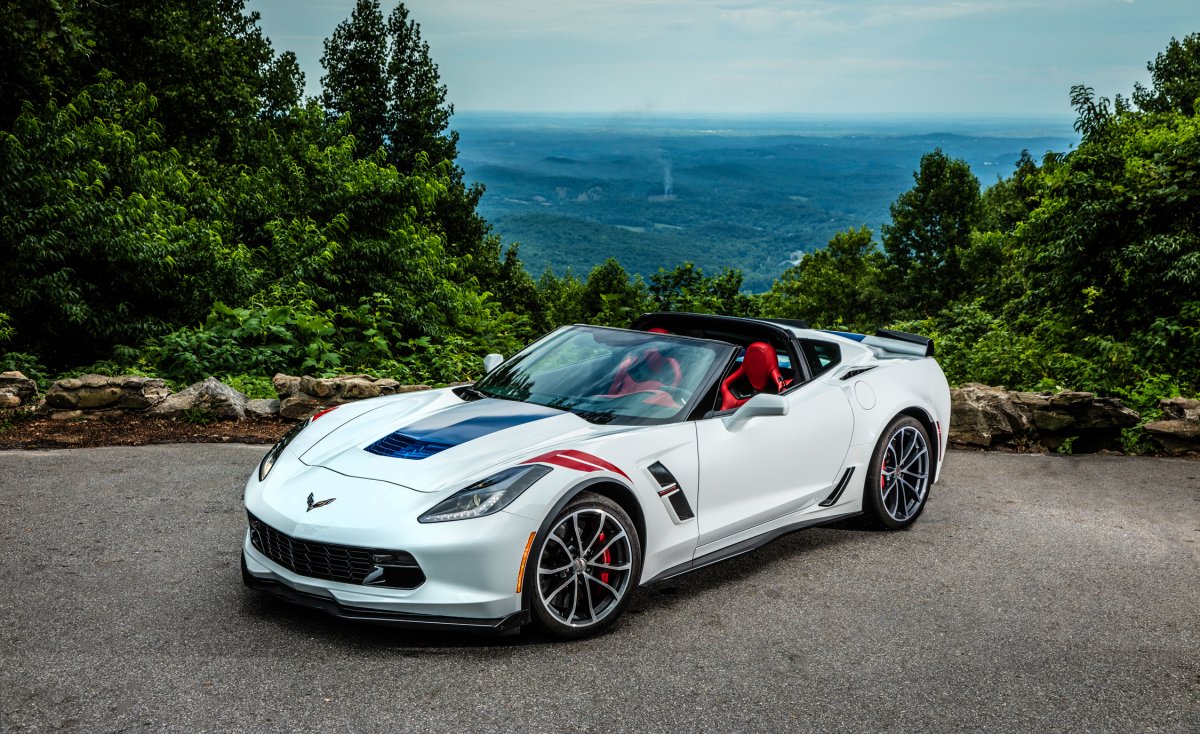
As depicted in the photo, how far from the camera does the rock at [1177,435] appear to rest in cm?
865

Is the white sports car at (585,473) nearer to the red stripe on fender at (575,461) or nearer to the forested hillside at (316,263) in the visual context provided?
the red stripe on fender at (575,461)

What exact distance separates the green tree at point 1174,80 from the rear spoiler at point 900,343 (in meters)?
34.4

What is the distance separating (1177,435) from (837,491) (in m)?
5.00

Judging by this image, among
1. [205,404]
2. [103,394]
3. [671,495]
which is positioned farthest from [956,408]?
[103,394]

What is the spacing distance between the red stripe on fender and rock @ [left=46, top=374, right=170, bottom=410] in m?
5.91

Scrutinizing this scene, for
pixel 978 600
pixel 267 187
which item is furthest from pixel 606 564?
pixel 267 187

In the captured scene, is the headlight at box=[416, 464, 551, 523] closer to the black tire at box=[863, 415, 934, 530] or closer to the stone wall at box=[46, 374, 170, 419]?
the black tire at box=[863, 415, 934, 530]

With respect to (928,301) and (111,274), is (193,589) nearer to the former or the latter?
(111,274)

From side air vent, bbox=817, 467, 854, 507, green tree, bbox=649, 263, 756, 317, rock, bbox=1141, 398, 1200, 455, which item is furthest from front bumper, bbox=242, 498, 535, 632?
green tree, bbox=649, 263, 756, 317

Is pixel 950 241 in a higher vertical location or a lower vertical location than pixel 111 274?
lower

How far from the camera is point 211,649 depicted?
389 centimetres

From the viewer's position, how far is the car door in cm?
470

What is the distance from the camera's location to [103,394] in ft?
28.2

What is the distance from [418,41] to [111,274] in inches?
1273
